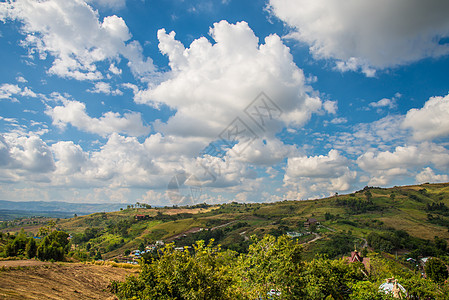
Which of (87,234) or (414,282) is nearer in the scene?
(414,282)

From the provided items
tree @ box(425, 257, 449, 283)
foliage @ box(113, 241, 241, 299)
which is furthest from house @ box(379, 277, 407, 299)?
tree @ box(425, 257, 449, 283)

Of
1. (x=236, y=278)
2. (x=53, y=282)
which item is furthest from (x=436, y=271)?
(x=53, y=282)

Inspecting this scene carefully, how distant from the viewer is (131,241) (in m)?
169

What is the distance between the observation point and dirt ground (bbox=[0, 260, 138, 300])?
2690cm

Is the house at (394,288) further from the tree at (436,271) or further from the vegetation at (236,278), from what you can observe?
the tree at (436,271)

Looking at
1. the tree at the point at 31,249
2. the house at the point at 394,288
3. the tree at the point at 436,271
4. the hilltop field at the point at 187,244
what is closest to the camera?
the house at the point at 394,288

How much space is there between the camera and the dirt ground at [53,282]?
2690 centimetres

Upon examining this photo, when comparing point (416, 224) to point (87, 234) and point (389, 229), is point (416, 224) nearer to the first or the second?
point (389, 229)

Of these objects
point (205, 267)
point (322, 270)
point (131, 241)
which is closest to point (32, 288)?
point (205, 267)

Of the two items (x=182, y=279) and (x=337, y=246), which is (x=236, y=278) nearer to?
(x=182, y=279)

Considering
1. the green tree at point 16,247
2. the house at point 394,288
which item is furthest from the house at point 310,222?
the green tree at point 16,247

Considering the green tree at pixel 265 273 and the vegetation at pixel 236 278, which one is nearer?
the vegetation at pixel 236 278

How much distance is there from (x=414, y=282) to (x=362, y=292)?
42.9ft

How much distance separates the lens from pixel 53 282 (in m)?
32.8
